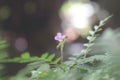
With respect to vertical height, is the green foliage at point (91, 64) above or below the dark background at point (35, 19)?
below

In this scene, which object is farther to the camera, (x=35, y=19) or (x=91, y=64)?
(x=35, y=19)

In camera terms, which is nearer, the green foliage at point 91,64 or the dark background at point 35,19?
the green foliage at point 91,64

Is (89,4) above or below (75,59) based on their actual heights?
above

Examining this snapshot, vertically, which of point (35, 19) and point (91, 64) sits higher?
point (35, 19)

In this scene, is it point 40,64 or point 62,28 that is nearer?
point 40,64

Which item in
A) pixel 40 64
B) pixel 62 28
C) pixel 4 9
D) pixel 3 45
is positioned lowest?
pixel 40 64

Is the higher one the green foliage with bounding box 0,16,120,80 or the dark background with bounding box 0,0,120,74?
the dark background with bounding box 0,0,120,74

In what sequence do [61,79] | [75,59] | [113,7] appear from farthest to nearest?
[113,7]
[75,59]
[61,79]

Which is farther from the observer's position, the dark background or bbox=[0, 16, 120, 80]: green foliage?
the dark background

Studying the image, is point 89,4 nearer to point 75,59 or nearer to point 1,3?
point 1,3

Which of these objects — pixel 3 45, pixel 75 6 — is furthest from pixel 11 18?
pixel 3 45

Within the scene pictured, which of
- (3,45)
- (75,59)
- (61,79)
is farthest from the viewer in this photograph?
(3,45)
